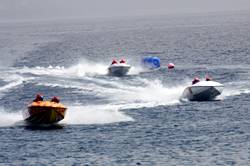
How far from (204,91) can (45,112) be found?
1888 cm

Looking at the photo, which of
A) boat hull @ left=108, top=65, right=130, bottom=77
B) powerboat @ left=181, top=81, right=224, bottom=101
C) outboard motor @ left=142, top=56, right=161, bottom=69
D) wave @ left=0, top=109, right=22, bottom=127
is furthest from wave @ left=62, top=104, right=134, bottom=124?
outboard motor @ left=142, top=56, right=161, bottom=69

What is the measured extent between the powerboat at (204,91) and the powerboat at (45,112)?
16759 millimetres

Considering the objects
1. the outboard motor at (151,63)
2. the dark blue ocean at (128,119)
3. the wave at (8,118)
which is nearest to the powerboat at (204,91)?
the dark blue ocean at (128,119)

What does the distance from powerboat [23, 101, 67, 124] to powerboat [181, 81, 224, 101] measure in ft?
55.0

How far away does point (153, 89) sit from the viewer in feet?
262

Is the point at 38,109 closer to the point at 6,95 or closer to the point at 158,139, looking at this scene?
the point at 158,139

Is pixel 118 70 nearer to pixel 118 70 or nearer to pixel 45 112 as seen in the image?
pixel 118 70

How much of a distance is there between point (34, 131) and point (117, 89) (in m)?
22.8

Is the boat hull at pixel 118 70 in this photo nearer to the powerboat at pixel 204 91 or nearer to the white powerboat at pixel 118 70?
the white powerboat at pixel 118 70

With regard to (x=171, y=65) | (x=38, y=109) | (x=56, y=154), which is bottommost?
(x=56, y=154)

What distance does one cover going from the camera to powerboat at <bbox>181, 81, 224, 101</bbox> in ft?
231

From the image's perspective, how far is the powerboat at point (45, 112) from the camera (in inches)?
2312

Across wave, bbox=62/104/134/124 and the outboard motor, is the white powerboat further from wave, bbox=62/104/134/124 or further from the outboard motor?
wave, bbox=62/104/134/124

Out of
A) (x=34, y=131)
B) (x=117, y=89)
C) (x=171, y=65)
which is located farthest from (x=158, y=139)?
(x=171, y=65)
